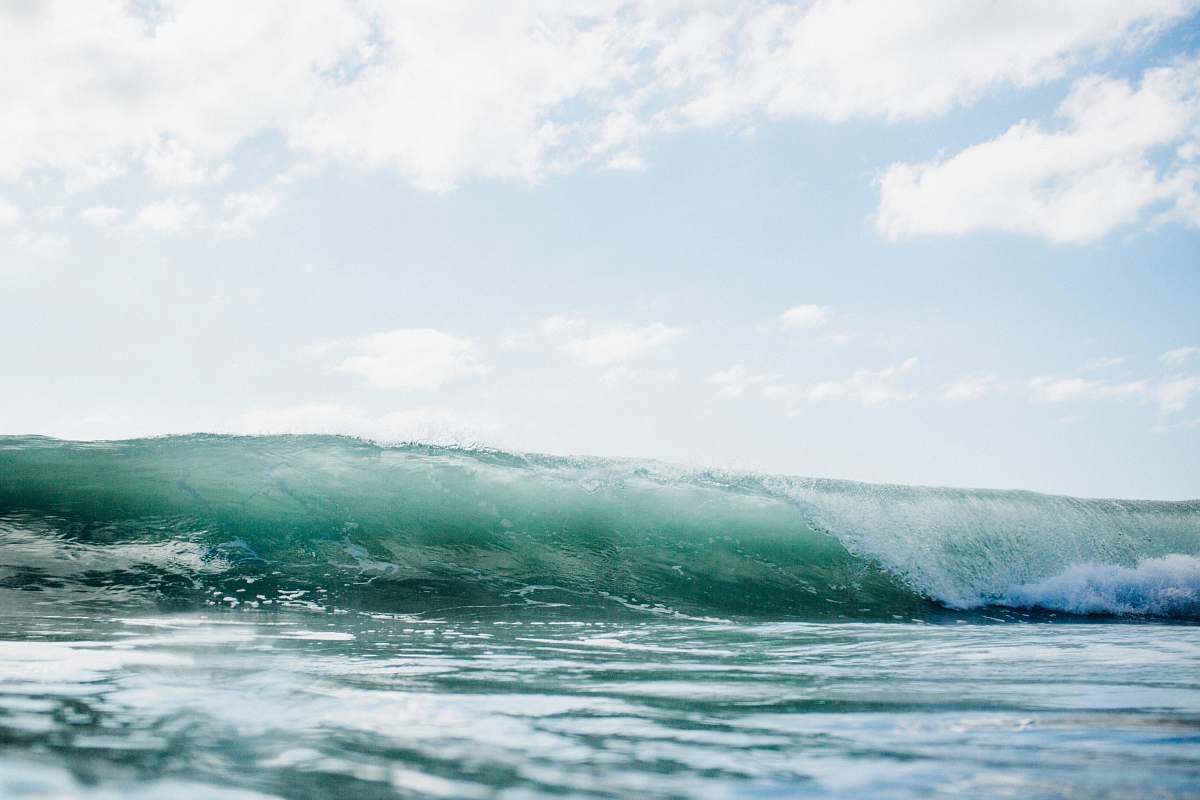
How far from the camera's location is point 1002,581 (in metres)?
10.1

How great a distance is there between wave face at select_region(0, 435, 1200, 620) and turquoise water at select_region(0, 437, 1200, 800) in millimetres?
48

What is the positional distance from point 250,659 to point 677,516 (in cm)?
711

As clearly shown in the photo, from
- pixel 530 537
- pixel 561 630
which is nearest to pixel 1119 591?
pixel 530 537

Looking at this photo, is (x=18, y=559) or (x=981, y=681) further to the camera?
(x=18, y=559)

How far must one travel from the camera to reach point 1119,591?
10.2 meters

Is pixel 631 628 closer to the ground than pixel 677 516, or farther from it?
closer to the ground

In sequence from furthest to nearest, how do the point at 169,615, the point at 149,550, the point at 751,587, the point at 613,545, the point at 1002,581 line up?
1. the point at 1002,581
2. the point at 613,545
3. the point at 751,587
4. the point at 149,550
5. the point at 169,615

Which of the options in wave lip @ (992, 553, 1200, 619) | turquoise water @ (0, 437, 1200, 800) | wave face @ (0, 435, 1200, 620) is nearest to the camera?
turquoise water @ (0, 437, 1200, 800)

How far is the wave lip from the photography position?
979 cm

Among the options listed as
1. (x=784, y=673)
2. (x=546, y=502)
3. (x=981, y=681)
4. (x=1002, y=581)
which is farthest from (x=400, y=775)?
(x=1002, y=581)

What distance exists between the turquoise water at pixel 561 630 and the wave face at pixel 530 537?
48 millimetres

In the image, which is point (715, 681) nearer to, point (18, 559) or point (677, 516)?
point (18, 559)

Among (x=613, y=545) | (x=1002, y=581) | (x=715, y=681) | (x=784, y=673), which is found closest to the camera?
(x=715, y=681)

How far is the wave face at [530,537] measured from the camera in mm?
7328
